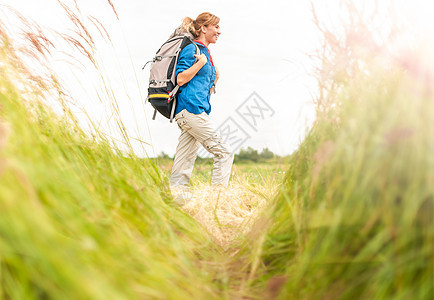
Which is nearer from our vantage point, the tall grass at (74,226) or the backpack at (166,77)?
the tall grass at (74,226)

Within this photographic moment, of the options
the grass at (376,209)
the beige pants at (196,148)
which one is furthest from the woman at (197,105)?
the grass at (376,209)

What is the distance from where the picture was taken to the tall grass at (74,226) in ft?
3.96

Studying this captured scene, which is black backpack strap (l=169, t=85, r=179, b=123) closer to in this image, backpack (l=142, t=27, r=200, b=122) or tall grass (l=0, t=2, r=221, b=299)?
backpack (l=142, t=27, r=200, b=122)

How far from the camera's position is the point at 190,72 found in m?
4.41

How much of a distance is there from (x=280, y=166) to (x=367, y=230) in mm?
1154

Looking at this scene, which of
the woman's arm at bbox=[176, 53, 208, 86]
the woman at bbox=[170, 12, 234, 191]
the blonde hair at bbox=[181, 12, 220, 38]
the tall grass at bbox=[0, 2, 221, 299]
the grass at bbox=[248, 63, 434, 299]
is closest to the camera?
the tall grass at bbox=[0, 2, 221, 299]

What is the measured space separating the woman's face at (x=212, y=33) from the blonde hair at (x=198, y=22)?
54 millimetres

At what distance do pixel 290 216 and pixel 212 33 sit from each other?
11.9ft

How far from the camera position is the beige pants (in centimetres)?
460

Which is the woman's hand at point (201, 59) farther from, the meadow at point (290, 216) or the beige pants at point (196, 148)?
the meadow at point (290, 216)

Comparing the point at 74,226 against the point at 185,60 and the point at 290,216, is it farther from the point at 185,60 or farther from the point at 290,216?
the point at 185,60

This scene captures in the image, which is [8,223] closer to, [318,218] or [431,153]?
[318,218]

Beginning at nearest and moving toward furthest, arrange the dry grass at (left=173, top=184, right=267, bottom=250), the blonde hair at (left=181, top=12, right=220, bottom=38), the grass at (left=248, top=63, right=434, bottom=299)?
the grass at (left=248, top=63, right=434, bottom=299), the dry grass at (left=173, top=184, right=267, bottom=250), the blonde hair at (left=181, top=12, right=220, bottom=38)

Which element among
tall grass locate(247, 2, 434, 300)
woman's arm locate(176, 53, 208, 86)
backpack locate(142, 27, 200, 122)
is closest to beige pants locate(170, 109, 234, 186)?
backpack locate(142, 27, 200, 122)
